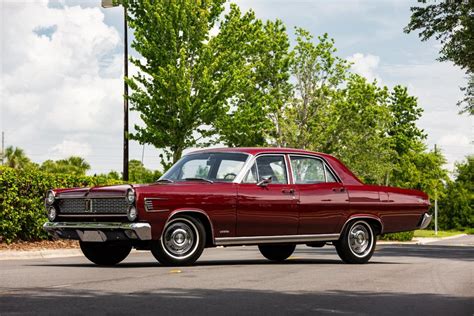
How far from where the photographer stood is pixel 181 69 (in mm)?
34094

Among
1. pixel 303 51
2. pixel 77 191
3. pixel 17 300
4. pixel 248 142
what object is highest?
pixel 303 51

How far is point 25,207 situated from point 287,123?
37.0m

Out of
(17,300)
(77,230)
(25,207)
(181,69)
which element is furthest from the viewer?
(181,69)

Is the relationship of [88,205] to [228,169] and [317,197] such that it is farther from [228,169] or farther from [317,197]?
[317,197]

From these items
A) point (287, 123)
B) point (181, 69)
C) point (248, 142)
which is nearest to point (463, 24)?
point (181, 69)

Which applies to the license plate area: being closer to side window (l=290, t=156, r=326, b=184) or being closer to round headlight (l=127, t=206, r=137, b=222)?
round headlight (l=127, t=206, r=137, b=222)

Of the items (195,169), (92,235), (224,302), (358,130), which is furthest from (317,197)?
(358,130)

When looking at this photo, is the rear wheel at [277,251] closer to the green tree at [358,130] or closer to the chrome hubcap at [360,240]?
the chrome hubcap at [360,240]

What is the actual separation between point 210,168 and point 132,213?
1890 millimetres

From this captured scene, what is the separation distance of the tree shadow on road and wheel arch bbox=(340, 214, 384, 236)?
445 centimetres

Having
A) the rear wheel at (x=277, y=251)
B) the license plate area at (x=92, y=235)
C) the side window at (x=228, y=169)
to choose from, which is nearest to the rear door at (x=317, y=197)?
the side window at (x=228, y=169)

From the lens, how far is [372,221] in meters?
14.5

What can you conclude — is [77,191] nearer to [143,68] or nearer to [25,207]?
[25,207]

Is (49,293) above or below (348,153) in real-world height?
below
